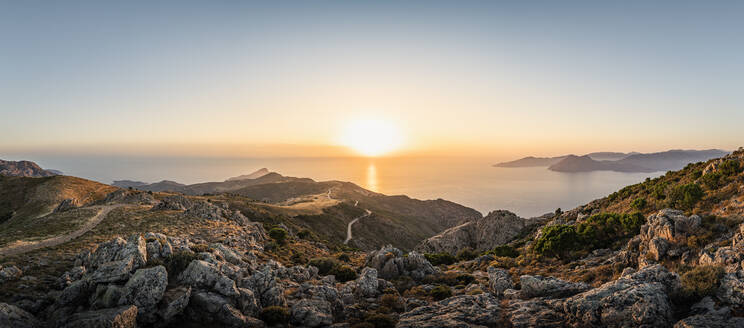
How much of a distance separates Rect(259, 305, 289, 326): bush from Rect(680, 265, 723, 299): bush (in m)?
22.0

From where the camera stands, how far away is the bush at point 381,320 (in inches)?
736

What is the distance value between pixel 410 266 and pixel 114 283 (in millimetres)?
27094

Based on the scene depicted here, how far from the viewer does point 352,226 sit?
125688 mm

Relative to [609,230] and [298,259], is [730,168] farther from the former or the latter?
[298,259]

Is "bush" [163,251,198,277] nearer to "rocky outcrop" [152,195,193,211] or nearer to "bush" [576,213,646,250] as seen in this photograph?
"rocky outcrop" [152,195,193,211]

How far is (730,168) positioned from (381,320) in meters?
43.3

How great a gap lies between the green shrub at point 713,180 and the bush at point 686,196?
3.63 ft

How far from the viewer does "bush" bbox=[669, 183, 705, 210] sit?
103 ft

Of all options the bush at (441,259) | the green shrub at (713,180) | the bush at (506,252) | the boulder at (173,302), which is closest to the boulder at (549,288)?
the boulder at (173,302)

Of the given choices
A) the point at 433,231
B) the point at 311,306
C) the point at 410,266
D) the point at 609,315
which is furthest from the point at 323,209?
the point at 609,315

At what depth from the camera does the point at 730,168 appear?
108 ft

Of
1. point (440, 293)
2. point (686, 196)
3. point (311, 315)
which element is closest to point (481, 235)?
point (686, 196)

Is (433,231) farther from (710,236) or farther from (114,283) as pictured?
(114,283)

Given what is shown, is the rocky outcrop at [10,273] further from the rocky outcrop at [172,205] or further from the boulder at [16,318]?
the rocky outcrop at [172,205]
